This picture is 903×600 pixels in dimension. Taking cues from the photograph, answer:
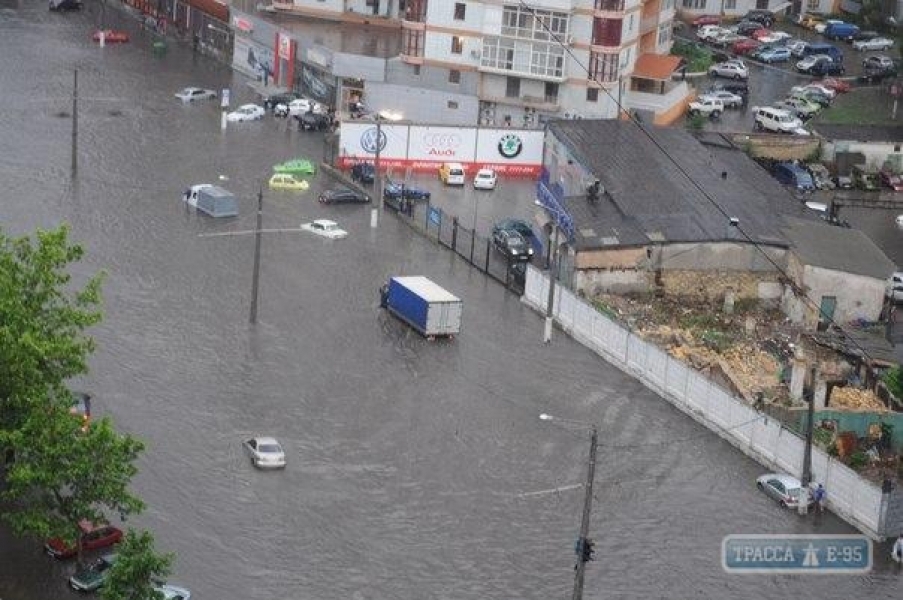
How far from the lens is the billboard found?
9406 centimetres

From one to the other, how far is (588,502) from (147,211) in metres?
37.5

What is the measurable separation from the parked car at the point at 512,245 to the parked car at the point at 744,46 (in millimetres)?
39958

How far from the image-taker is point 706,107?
108 metres

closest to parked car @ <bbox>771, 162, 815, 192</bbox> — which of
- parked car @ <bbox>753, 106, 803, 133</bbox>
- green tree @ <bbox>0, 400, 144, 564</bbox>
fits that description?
parked car @ <bbox>753, 106, 803, 133</bbox>

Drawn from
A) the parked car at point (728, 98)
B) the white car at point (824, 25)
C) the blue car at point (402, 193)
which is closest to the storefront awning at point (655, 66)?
the parked car at point (728, 98)

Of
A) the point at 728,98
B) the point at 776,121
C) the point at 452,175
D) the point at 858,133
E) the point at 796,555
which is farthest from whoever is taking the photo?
the point at 728,98

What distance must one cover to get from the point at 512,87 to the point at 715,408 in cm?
3691

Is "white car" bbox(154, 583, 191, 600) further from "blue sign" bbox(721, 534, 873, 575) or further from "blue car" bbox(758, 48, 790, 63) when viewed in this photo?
"blue car" bbox(758, 48, 790, 63)

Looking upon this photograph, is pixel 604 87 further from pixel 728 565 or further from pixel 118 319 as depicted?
pixel 728 565

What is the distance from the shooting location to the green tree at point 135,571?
169 ft

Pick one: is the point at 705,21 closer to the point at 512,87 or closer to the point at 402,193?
the point at 512,87

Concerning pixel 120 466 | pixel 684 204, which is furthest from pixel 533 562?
pixel 684 204

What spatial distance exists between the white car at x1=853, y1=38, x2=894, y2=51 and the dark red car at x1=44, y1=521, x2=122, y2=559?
76370 millimetres

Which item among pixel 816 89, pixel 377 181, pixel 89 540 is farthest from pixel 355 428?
pixel 816 89
